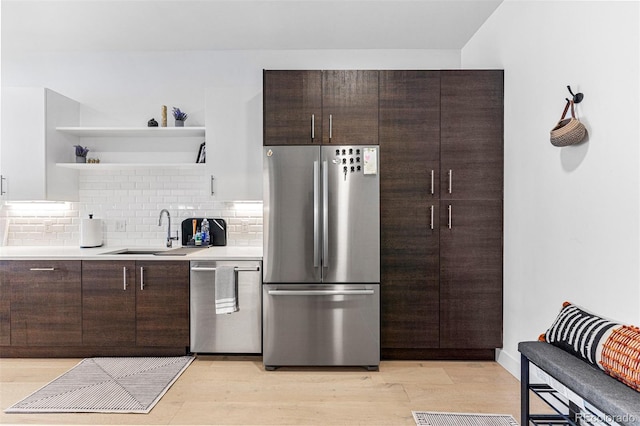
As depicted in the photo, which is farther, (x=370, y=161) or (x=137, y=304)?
(x=137, y=304)

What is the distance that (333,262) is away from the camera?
304cm

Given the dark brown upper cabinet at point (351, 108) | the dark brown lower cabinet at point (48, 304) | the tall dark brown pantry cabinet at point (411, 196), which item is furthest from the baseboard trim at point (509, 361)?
the dark brown lower cabinet at point (48, 304)

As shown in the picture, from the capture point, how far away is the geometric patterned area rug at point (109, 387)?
251 cm

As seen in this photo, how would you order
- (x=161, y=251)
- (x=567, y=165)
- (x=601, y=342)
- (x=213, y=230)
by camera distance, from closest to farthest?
(x=601, y=342), (x=567, y=165), (x=161, y=251), (x=213, y=230)

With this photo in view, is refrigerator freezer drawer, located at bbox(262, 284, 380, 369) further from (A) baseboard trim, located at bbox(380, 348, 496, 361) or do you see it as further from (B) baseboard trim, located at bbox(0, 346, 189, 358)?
(B) baseboard trim, located at bbox(0, 346, 189, 358)

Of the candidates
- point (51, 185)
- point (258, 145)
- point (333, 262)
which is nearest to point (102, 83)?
point (51, 185)

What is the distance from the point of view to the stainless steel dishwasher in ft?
10.6

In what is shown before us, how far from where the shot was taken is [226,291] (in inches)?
125

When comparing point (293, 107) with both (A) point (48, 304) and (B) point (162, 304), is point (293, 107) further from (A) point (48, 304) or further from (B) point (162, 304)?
(A) point (48, 304)

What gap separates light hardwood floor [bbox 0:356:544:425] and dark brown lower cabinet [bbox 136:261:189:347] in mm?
334

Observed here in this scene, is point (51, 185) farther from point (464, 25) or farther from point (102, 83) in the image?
point (464, 25)

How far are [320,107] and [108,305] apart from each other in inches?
92.2

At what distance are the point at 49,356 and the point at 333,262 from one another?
2.50 meters

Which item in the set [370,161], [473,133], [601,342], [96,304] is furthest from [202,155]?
[601,342]
